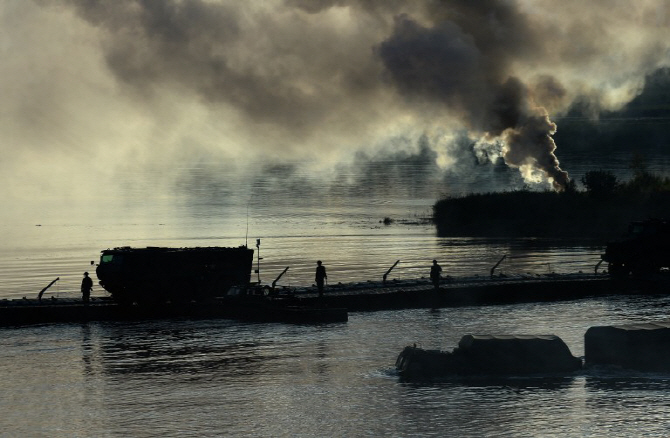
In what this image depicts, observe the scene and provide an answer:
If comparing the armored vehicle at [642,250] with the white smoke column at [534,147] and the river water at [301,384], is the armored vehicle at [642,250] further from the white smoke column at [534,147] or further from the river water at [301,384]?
the white smoke column at [534,147]

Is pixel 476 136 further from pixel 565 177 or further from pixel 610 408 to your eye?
pixel 610 408

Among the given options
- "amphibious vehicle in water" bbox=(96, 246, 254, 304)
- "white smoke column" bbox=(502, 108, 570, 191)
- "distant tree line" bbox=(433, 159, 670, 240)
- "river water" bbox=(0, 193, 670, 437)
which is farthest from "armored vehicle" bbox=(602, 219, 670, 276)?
"white smoke column" bbox=(502, 108, 570, 191)

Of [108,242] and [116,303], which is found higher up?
[108,242]

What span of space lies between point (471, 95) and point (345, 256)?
30.7 m

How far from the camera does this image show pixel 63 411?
40.9m

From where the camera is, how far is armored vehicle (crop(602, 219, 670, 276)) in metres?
72.8

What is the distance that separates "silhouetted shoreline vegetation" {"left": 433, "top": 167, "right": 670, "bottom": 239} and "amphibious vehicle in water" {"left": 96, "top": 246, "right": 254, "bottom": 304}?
203ft

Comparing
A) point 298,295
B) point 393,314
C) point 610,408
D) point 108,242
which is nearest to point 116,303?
point 298,295

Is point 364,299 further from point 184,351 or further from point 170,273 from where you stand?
point 184,351

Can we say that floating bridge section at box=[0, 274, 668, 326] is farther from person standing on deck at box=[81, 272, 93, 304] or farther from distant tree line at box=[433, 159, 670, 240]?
distant tree line at box=[433, 159, 670, 240]

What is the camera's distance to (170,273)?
65.1 metres

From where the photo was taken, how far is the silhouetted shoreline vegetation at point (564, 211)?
12419 cm

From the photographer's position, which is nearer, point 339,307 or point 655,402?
point 655,402

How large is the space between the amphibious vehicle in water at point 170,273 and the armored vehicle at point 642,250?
934 inches
